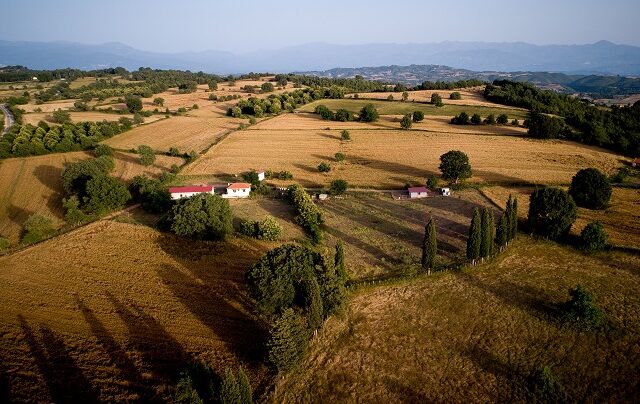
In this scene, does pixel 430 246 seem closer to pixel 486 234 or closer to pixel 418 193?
pixel 486 234

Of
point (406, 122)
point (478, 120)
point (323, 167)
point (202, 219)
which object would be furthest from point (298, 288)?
point (478, 120)

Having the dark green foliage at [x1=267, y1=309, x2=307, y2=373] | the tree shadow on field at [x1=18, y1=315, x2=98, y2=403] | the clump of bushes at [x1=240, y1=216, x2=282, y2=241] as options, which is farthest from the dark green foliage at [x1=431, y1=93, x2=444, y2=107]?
the tree shadow on field at [x1=18, y1=315, x2=98, y2=403]

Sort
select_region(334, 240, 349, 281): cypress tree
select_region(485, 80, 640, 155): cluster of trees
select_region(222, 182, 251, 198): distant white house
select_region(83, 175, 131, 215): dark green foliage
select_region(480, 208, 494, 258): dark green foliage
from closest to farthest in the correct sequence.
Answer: select_region(334, 240, 349, 281): cypress tree, select_region(480, 208, 494, 258): dark green foliage, select_region(83, 175, 131, 215): dark green foliage, select_region(222, 182, 251, 198): distant white house, select_region(485, 80, 640, 155): cluster of trees

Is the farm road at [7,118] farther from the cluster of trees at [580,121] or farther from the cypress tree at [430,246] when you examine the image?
the cluster of trees at [580,121]

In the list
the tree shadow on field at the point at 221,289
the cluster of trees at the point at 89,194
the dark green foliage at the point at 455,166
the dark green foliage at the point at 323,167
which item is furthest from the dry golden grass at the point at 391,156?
the tree shadow on field at the point at 221,289

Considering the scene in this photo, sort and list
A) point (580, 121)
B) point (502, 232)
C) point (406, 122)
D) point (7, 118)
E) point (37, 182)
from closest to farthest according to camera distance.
Answer: point (502, 232) → point (37, 182) → point (580, 121) → point (406, 122) → point (7, 118)

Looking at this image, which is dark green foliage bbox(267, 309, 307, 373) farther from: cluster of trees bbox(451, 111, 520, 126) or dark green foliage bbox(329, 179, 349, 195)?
cluster of trees bbox(451, 111, 520, 126)

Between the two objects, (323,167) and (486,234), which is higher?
(323,167)
